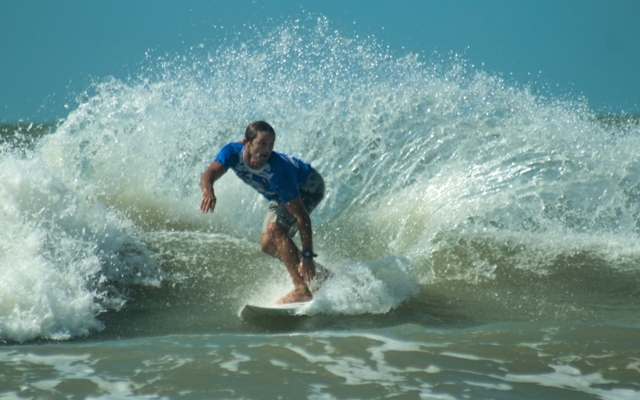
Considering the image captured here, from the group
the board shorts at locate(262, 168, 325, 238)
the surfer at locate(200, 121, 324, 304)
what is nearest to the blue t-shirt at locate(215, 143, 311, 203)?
the surfer at locate(200, 121, 324, 304)

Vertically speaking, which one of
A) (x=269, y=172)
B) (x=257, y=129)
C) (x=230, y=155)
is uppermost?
(x=257, y=129)

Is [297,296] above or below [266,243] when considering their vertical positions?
below

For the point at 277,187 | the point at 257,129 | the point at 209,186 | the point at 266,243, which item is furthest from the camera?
the point at 266,243

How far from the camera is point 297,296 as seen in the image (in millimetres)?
5992

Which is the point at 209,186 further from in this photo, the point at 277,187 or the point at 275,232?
the point at 275,232

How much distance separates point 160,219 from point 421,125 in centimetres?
393

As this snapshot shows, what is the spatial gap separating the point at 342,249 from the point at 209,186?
3308 mm

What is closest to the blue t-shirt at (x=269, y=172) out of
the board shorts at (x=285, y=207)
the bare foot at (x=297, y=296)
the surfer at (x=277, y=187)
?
the surfer at (x=277, y=187)

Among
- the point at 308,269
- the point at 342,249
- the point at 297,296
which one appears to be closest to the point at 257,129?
the point at 308,269

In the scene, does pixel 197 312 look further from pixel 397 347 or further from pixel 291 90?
pixel 291 90

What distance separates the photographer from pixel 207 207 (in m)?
5.36

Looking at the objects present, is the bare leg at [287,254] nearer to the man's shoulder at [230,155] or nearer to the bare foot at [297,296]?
the bare foot at [297,296]

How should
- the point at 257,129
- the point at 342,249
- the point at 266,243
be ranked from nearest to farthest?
1. the point at 257,129
2. the point at 266,243
3. the point at 342,249

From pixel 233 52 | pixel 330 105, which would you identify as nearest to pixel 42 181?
pixel 330 105
